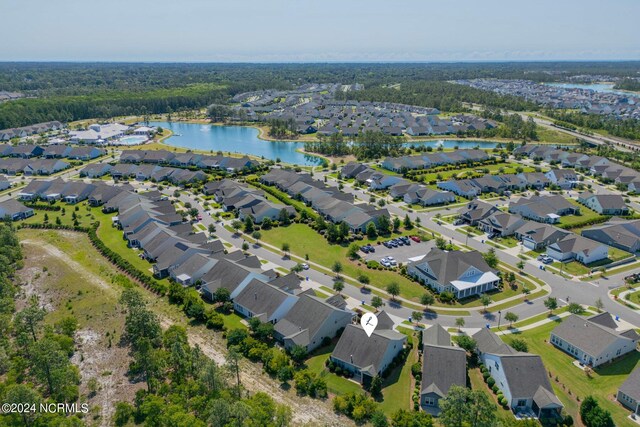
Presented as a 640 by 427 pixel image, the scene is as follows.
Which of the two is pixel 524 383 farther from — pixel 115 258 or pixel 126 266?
pixel 115 258

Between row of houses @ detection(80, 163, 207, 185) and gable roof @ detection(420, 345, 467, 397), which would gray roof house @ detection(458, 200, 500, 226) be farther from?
row of houses @ detection(80, 163, 207, 185)

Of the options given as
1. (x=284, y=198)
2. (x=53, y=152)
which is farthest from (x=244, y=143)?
(x=284, y=198)

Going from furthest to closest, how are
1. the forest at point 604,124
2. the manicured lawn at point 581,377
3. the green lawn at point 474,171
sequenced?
the forest at point 604,124 < the green lawn at point 474,171 < the manicured lawn at point 581,377

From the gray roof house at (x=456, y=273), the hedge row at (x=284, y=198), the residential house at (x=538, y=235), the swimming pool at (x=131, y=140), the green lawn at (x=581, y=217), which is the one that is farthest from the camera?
the swimming pool at (x=131, y=140)

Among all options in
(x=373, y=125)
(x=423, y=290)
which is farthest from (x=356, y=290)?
(x=373, y=125)

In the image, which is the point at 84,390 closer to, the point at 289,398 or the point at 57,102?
the point at 289,398

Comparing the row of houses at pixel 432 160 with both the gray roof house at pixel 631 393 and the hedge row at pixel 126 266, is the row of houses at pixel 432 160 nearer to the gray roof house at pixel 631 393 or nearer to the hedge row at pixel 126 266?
the hedge row at pixel 126 266

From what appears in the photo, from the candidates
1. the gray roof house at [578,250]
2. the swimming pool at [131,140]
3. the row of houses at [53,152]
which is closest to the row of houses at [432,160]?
the gray roof house at [578,250]

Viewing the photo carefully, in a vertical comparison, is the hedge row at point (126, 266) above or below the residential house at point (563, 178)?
below

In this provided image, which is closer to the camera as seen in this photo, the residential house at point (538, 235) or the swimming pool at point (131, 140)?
the residential house at point (538, 235)

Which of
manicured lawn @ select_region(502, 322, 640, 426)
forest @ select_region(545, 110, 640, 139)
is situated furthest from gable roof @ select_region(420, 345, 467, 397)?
forest @ select_region(545, 110, 640, 139)
